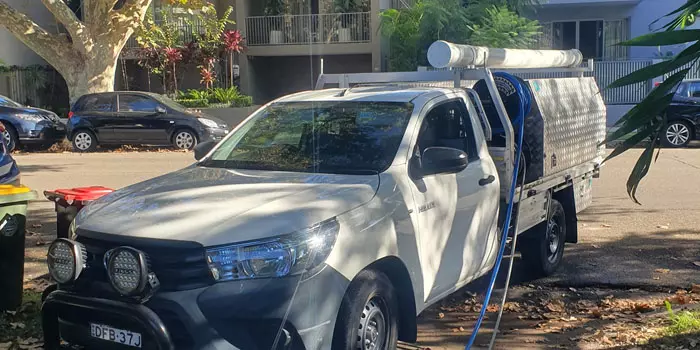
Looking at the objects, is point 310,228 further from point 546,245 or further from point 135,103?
point 135,103

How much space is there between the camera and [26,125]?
20.1 metres

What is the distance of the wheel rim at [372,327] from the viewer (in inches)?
165

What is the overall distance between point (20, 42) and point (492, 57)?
25.8m

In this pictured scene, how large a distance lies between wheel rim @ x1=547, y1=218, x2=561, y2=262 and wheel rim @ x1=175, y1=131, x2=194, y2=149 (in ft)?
46.3

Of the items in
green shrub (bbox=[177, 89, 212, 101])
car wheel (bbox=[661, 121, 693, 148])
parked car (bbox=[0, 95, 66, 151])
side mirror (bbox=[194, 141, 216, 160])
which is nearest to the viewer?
side mirror (bbox=[194, 141, 216, 160])

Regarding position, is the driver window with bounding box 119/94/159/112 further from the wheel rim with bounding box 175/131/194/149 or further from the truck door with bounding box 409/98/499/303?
the truck door with bounding box 409/98/499/303

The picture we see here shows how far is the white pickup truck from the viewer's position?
3789 millimetres

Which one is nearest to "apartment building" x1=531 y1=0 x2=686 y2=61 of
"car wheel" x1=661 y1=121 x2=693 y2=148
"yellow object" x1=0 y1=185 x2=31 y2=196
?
"car wheel" x1=661 y1=121 x2=693 y2=148

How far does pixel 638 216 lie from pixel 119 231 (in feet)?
26.5

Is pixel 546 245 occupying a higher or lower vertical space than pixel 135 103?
lower

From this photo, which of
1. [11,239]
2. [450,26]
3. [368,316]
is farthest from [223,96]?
[368,316]

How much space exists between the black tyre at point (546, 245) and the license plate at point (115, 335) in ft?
14.2

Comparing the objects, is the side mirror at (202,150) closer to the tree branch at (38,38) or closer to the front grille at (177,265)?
the front grille at (177,265)

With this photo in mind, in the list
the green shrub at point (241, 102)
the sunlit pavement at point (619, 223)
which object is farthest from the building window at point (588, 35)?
the sunlit pavement at point (619, 223)
